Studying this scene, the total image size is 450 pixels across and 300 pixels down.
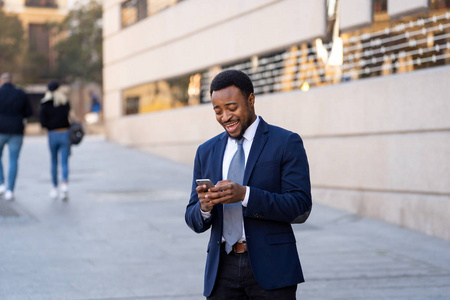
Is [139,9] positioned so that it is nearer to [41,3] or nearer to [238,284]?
[238,284]

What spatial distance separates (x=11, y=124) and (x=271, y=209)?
391 inches

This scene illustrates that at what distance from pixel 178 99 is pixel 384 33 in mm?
9895

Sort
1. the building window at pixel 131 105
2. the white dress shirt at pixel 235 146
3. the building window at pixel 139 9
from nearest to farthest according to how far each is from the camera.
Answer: the white dress shirt at pixel 235 146, the building window at pixel 139 9, the building window at pixel 131 105

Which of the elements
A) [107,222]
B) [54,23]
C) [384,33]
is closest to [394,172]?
[384,33]

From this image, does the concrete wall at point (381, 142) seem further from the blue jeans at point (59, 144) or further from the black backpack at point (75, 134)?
the blue jeans at point (59, 144)

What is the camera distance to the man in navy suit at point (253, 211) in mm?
3279

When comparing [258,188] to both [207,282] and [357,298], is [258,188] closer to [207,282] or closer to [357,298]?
[207,282]

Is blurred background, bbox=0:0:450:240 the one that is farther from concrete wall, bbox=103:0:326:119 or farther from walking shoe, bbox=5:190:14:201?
walking shoe, bbox=5:190:14:201

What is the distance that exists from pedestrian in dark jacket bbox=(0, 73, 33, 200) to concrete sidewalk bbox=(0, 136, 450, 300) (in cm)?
52

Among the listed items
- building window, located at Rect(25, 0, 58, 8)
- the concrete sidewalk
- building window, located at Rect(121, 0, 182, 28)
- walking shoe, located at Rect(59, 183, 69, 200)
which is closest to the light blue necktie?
the concrete sidewalk

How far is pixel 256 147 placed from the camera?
3.37 metres

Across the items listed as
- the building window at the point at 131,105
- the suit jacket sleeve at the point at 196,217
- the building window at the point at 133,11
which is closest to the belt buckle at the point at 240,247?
the suit jacket sleeve at the point at 196,217

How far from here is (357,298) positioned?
6.27m

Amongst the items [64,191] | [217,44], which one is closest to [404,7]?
[64,191]
